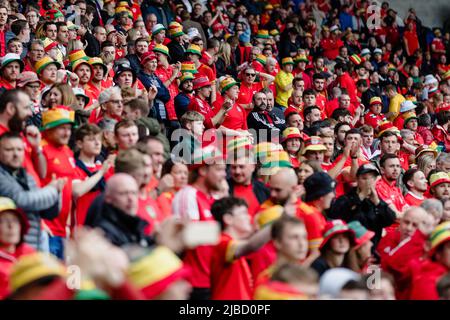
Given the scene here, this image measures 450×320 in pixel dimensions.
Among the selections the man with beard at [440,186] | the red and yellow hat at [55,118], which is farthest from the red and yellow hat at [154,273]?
the man with beard at [440,186]

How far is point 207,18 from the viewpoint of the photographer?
16812 millimetres

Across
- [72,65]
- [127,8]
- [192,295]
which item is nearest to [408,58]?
[127,8]

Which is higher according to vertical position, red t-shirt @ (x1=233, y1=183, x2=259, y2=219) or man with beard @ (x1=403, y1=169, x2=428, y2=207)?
man with beard @ (x1=403, y1=169, x2=428, y2=207)

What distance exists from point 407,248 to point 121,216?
2.59 m

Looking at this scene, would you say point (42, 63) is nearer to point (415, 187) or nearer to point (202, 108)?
point (202, 108)

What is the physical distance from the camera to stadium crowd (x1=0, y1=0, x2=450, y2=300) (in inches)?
196

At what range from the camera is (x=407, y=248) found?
270 inches

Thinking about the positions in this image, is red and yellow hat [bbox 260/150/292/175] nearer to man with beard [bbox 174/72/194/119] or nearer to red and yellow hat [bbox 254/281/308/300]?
man with beard [bbox 174/72/194/119]

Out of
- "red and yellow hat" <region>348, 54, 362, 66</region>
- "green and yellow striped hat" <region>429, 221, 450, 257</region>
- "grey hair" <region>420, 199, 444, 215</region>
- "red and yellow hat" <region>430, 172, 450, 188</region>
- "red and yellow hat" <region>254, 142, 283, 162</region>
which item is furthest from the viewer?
"red and yellow hat" <region>348, 54, 362, 66</region>

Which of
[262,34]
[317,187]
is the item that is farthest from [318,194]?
[262,34]

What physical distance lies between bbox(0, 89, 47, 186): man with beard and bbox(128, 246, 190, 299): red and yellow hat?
2.14 metres

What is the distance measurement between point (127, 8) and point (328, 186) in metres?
9.04

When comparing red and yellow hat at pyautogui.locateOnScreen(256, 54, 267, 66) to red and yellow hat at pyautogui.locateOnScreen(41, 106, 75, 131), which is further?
red and yellow hat at pyautogui.locateOnScreen(256, 54, 267, 66)

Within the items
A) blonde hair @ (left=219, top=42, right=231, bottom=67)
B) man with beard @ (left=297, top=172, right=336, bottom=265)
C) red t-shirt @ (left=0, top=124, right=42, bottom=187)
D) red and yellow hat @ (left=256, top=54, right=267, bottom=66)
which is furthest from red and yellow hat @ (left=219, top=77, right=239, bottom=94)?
red t-shirt @ (left=0, top=124, right=42, bottom=187)
